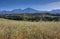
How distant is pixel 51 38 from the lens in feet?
12.9

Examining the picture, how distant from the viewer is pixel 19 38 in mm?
3521

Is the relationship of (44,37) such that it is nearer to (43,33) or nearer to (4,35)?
(43,33)

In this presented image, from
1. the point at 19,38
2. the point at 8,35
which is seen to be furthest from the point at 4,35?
the point at 19,38

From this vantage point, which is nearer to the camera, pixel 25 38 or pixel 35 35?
pixel 25 38

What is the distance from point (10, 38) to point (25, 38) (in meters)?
0.34

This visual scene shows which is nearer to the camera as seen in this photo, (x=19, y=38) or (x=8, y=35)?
(x=19, y=38)

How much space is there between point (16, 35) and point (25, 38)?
220 mm

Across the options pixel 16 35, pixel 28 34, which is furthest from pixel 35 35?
pixel 16 35

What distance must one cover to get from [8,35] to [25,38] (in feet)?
1.41

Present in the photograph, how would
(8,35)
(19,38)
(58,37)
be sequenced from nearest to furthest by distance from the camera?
1. (19,38)
2. (8,35)
3. (58,37)

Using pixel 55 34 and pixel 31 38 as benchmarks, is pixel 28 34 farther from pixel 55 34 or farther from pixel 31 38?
pixel 55 34

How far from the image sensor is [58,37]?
4.05 meters

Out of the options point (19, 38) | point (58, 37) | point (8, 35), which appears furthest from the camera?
point (58, 37)

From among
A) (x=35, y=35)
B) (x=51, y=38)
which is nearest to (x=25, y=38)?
(x=35, y=35)
